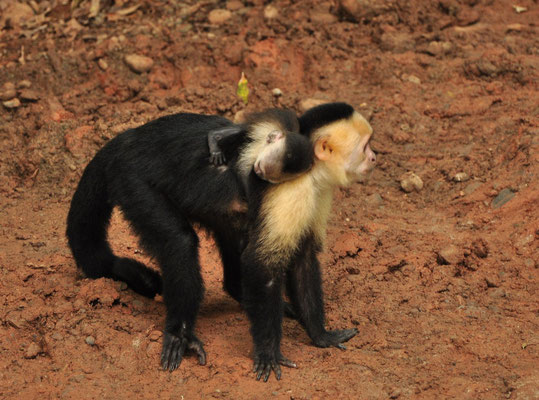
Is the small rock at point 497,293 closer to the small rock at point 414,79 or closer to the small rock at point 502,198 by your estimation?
the small rock at point 502,198

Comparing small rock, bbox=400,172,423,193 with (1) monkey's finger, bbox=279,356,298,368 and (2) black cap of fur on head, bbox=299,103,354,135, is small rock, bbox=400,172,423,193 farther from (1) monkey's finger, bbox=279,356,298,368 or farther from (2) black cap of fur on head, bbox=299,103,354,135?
(1) monkey's finger, bbox=279,356,298,368

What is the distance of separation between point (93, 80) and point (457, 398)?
18.8 feet

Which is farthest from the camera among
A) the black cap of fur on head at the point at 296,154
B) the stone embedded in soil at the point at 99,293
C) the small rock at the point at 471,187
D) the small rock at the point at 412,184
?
the small rock at the point at 412,184

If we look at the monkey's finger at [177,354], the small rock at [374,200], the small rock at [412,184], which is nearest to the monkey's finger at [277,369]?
the monkey's finger at [177,354]

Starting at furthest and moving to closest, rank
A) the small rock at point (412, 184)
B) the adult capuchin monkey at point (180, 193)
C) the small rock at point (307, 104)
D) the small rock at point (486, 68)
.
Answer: the small rock at point (486, 68)
the small rock at point (307, 104)
the small rock at point (412, 184)
the adult capuchin monkey at point (180, 193)

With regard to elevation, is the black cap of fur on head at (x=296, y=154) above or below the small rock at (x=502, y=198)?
above

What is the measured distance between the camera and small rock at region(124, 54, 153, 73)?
8344mm

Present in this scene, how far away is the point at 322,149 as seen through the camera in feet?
15.6

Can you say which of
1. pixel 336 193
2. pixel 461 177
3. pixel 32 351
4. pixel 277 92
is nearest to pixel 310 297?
pixel 32 351

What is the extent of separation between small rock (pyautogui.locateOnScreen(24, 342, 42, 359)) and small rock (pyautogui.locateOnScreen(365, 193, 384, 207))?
361 cm

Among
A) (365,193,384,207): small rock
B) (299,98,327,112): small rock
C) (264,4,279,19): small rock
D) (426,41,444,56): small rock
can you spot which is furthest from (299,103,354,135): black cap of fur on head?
(264,4,279,19): small rock

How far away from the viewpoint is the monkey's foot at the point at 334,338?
16.6 feet

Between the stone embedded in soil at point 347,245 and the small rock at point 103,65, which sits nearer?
the stone embedded in soil at point 347,245

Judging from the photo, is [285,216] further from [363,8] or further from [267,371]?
[363,8]
